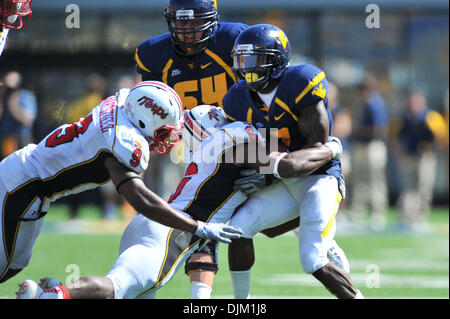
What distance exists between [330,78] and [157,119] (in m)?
9.03

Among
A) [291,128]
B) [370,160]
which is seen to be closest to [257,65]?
[291,128]

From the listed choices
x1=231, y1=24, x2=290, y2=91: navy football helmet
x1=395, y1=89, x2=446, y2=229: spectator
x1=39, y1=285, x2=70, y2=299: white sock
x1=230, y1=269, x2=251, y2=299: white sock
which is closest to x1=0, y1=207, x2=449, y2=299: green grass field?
x1=395, y1=89, x2=446, y2=229: spectator

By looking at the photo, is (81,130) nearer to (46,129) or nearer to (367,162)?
(367,162)

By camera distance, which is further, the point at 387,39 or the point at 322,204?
the point at 387,39

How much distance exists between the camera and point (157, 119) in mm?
3740

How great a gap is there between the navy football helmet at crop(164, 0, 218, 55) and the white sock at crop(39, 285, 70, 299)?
2.03 meters

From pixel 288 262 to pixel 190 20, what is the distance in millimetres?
3289

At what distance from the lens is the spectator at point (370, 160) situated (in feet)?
33.7

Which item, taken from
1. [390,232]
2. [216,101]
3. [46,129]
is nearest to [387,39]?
[390,232]

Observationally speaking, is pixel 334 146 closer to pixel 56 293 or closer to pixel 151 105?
pixel 151 105

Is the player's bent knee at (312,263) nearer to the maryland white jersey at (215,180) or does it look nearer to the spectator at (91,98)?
the maryland white jersey at (215,180)

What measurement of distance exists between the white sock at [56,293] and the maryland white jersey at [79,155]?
659 mm

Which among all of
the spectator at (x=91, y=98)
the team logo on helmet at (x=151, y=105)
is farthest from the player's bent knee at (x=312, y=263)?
the spectator at (x=91, y=98)

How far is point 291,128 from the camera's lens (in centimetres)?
429
